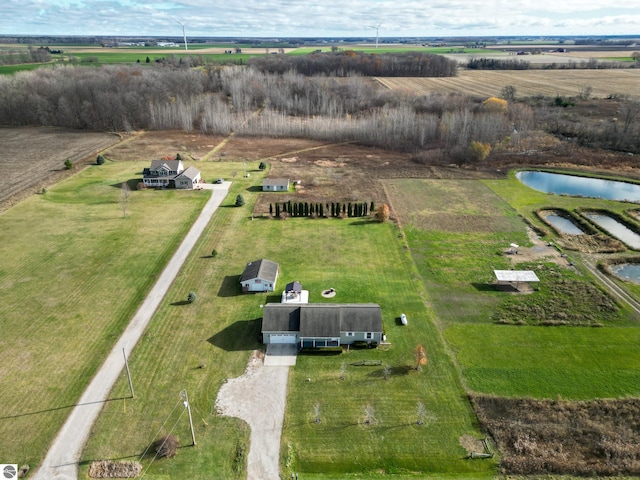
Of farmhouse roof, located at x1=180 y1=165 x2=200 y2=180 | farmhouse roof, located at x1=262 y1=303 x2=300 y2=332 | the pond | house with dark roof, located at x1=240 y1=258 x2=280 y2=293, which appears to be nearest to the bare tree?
farmhouse roof, located at x1=180 y1=165 x2=200 y2=180

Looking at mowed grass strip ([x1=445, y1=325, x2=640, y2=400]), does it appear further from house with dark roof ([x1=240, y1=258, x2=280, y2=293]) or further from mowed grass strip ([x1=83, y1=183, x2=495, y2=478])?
house with dark roof ([x1=240, y1=258, x2=280, y2=293])

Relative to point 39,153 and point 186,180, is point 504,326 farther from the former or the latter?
point 39,153

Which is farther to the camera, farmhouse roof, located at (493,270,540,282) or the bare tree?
the bare tree

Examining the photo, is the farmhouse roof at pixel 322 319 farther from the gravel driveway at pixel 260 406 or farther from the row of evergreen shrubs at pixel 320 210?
the row of evergreen shrubs at pixel 320 210

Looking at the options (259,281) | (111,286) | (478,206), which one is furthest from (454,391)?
(478,206)

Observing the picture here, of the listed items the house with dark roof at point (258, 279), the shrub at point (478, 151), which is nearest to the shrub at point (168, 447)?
the house with dark roof at point (258, 279)

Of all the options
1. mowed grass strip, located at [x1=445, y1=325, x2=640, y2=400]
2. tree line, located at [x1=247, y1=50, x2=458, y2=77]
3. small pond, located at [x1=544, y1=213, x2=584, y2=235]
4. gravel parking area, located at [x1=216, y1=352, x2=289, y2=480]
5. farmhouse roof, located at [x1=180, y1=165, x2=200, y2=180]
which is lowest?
gravel parking area, located at [x1=216, y1=352, x2=289, y2=480]

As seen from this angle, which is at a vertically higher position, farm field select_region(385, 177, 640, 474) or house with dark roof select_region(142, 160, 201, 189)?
house with dark roof select_region(142, 160, 201, 189)

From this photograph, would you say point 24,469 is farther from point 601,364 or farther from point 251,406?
point 601,364
